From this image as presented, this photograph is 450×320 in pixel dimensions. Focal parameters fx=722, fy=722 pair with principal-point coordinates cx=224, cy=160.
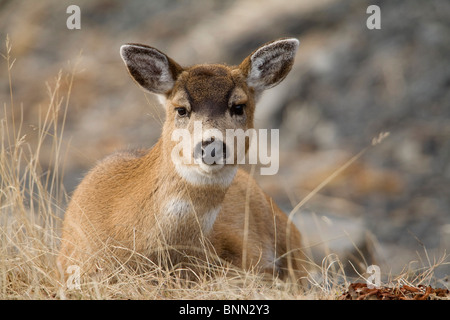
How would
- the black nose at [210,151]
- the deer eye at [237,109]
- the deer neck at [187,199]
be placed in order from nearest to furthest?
the black nose at [210,151]
the deer neck at [187,199]
the deer eye at [237,109]

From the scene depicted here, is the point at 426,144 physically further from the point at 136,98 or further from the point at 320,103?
the point at 136,98

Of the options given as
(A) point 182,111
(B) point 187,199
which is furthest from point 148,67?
(B) point 187,199

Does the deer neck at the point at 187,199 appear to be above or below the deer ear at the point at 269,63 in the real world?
below

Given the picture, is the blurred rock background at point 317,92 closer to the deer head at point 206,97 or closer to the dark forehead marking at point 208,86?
the deer head at point 206,97

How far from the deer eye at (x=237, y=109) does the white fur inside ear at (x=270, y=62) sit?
0.37 m

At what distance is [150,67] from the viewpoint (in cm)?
591

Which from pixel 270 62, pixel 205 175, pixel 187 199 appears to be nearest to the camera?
pixel 205 175

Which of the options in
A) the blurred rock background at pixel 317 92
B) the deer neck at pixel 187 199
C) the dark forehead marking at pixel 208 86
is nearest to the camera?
the deer neck at pixel 187 199

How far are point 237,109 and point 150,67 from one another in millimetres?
797

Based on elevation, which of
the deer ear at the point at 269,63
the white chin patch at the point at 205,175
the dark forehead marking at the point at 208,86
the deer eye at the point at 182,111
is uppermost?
the deer ear at the point at 269,63

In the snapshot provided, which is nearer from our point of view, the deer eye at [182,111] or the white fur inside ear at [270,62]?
the deer eye at [182,111]

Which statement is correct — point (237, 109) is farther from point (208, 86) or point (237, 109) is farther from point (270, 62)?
point (270, 62)

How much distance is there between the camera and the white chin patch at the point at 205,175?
17.8 feet

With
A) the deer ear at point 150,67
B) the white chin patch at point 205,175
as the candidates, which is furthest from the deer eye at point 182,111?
the white chin patch at point 205,175
